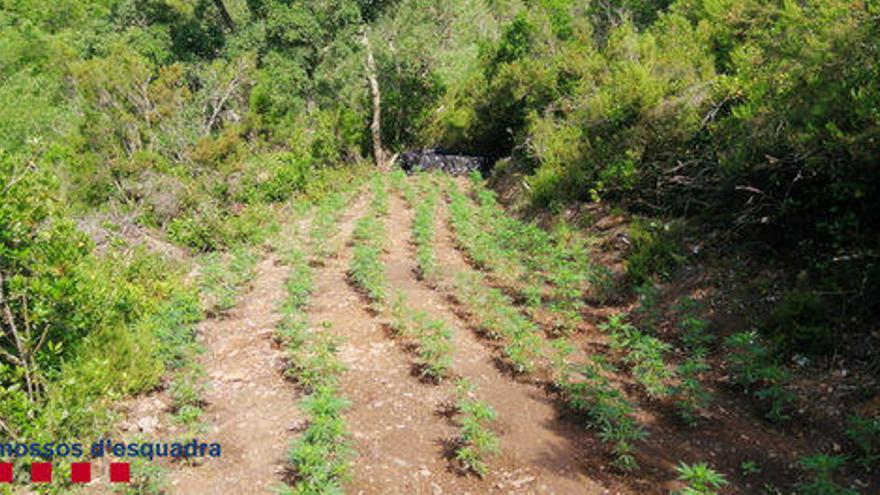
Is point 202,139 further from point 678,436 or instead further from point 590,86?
point 678,436

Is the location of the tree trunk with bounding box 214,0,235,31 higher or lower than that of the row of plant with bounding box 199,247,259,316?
higher

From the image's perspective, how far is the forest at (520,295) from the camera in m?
5.49

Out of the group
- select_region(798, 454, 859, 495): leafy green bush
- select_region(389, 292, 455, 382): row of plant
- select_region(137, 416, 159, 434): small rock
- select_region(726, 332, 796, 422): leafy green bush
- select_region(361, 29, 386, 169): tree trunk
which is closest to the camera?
select_region(798, 454, 859, 495): leafy green bush

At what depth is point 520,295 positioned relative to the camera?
970cm

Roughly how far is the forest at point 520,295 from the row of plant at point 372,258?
7 centimetres

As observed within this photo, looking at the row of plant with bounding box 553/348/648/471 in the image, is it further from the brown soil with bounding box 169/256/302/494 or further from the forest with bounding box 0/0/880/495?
the brown soil with bounding box 169/256/302/494

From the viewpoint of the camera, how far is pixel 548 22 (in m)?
20.9

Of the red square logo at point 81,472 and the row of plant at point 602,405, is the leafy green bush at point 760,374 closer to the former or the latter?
the row of plant at point 602,405

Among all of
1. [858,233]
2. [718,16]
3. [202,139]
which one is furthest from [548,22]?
[858,233]

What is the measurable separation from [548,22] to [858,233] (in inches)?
618

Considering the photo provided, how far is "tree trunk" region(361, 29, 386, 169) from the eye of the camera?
2175 cm

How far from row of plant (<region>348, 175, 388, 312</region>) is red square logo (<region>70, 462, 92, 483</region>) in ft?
14.2

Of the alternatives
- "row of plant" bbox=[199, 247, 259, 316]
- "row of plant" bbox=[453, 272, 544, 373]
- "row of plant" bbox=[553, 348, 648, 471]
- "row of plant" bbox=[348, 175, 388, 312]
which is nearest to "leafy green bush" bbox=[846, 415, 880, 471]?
"row of plant" bbox=[553, 348, 648, 471]

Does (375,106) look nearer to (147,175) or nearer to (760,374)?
(147,175)
